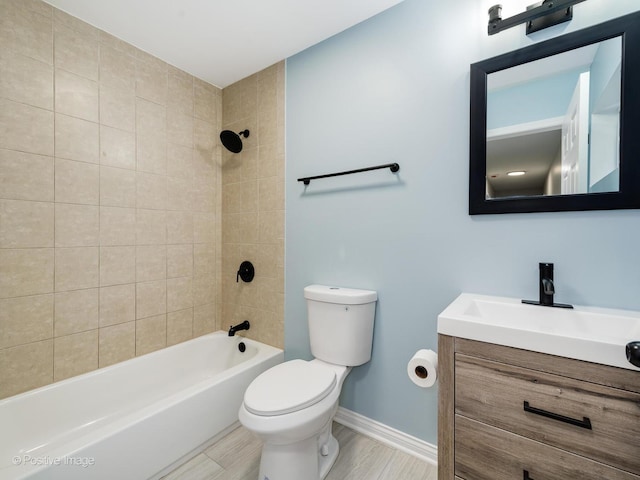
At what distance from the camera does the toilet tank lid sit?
4.88ft

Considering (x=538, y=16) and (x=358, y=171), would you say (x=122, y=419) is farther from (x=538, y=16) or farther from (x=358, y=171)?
(x=538, y=16)

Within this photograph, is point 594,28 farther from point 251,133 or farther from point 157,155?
point 157,155

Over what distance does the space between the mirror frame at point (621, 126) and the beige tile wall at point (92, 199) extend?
130 cm

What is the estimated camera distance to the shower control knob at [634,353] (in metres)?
0.62

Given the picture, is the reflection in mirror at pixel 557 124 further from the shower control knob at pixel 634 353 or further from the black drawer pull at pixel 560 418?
the black drawer pull at pixel 560 418

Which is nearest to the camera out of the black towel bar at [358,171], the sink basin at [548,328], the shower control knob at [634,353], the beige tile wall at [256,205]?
the shower control knob at [634,353]

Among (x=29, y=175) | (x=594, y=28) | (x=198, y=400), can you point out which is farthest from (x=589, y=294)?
(x=29, y=175)

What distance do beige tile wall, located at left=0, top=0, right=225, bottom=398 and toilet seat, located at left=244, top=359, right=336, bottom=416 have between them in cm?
77

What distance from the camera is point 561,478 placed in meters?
0.78

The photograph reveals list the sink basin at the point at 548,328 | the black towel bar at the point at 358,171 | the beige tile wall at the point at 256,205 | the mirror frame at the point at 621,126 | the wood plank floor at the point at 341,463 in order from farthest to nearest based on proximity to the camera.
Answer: the beige tile wall at the point at 256,205 → the black towel bar at the point at 358,171 → the wood plank floor at the point at 341,463 → the mirror frame at the point at 621,126 → the sink basin at the point at 548,328

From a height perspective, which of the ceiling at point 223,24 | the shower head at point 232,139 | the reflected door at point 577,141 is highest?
the ceiling at point 223,24

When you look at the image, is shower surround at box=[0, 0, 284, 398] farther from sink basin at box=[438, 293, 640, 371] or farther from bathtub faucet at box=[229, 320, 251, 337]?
sink basin at box=[438, 293, 640, 371]

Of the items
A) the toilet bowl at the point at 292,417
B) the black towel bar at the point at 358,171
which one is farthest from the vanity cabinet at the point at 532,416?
the black towel bar at the point at 358,171

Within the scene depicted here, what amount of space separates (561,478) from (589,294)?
0.64 m
